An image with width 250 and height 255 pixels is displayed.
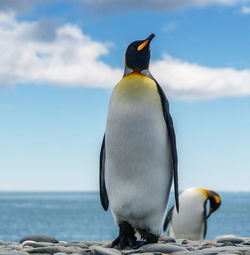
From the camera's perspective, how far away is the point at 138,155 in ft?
17.5

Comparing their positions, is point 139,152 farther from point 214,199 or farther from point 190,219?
point 214,199

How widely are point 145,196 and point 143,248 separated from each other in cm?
51

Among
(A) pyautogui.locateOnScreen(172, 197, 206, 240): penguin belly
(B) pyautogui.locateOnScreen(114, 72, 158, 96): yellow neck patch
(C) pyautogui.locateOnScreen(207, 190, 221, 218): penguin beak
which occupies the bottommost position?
(A) pyautogui.locateOnScreen(172, 197, 206, 240): penguin belly

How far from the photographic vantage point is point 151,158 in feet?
17.5

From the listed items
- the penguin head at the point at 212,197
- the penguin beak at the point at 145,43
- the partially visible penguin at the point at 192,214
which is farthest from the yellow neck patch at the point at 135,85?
the penguin head at the point at 212,197

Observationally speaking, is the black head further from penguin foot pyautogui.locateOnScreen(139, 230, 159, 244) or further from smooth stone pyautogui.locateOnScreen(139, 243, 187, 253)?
smooth stone pyautogui.locateOnScreen(139, 243, 187, 253)

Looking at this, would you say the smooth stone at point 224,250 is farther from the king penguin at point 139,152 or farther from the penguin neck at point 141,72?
the penguin neck at point 141,72

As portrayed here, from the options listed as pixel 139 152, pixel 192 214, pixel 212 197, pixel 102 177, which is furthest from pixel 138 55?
pixel 212 197

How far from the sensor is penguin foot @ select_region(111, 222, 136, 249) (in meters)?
5.58

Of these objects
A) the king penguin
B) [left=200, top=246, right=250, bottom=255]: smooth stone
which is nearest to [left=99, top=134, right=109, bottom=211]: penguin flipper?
the king penguin

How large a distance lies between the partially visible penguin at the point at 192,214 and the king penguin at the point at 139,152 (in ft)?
13.5

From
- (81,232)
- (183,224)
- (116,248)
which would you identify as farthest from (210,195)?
(81,232)

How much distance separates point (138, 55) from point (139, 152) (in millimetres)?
1034

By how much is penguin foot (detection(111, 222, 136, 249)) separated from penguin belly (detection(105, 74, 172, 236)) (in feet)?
0.26
